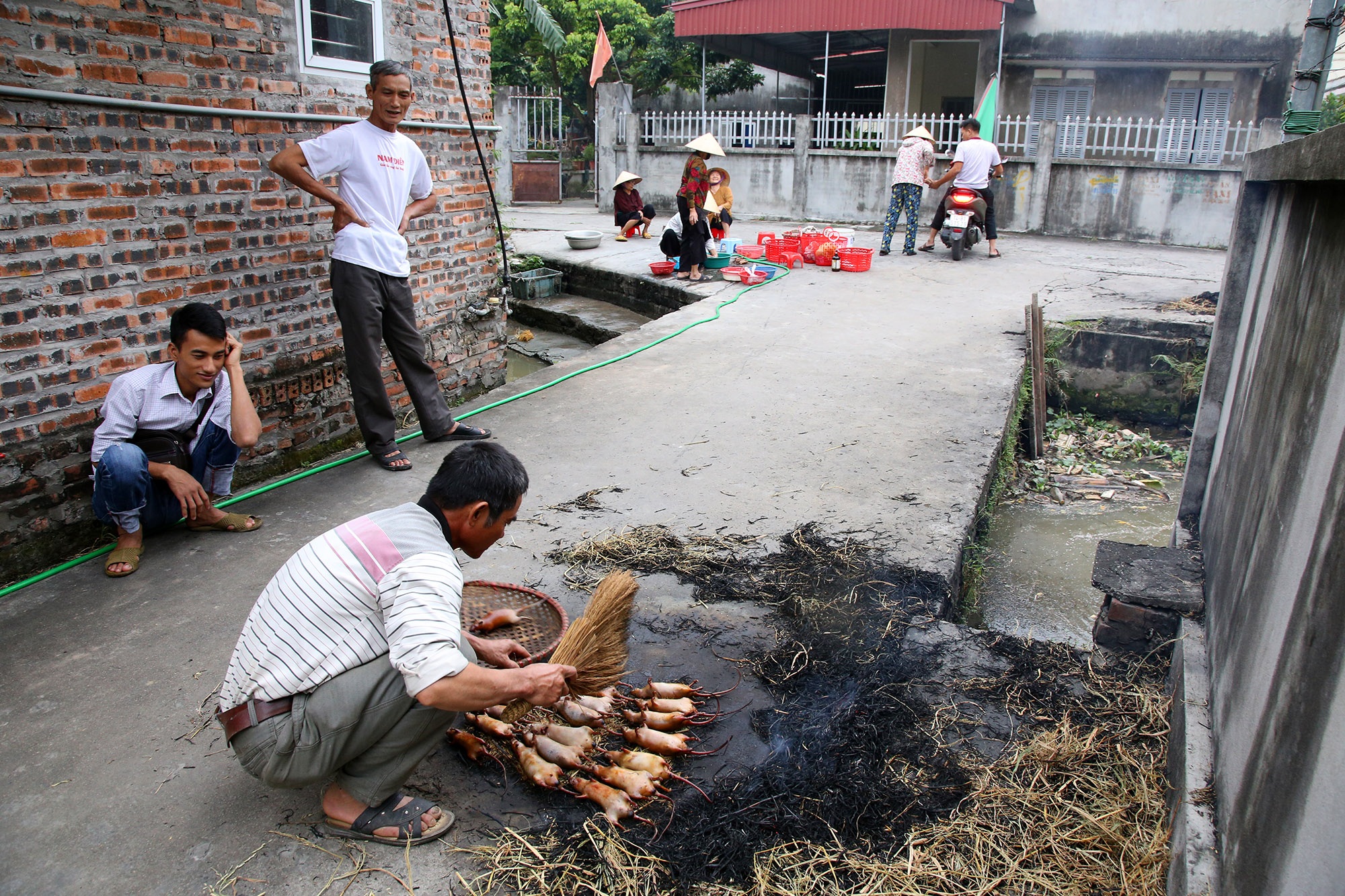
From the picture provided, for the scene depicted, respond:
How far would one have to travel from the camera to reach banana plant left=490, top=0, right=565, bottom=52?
17.1 m

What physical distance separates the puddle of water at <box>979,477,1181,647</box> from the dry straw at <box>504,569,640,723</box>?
2145 mm

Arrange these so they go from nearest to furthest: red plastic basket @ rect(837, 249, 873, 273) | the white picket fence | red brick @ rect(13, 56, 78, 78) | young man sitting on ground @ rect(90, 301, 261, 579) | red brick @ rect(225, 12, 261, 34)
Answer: red brick @ rect(13, 56, 78, 78)
young man sitting on ground @ rect(90, 301, 261, 579)
red brick @ rect(225, 12, 261, 34)
red plastic basket @ rect(837, 249, 873, 273)
the white picket fence

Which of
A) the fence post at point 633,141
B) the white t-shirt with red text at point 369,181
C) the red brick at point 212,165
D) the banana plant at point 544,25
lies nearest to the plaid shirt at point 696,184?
the white t-shirt with red text at point 369,181

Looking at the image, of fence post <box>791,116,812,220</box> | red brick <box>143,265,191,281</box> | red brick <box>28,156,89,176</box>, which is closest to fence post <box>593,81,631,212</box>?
fence post <box>791,116,812,220</box>

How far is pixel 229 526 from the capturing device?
12.4ft

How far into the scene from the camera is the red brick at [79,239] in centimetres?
349

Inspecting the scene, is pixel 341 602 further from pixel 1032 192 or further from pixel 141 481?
pixel 1032 192

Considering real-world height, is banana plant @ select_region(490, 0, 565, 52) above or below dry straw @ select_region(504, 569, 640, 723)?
above

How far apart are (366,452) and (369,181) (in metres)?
1.40

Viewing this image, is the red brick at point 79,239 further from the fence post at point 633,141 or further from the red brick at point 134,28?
the fence post at point 633,141

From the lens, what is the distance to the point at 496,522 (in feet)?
7.22

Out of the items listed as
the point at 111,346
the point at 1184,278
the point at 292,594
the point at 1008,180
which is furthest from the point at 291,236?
the point at 1008,180

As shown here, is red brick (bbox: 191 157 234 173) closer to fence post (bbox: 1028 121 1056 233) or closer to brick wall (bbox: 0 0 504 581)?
brick wall (bbox: 0 0 504 581)

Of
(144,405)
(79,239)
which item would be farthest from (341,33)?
(144,405)
